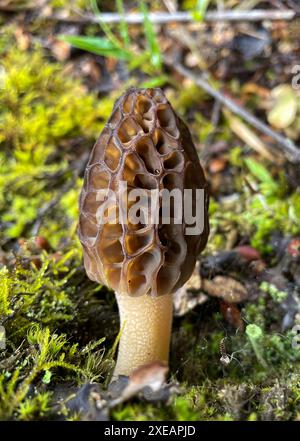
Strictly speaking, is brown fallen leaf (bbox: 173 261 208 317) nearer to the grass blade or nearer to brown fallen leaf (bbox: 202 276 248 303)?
brown fallen leaf (bbox: 202 276 248 303)

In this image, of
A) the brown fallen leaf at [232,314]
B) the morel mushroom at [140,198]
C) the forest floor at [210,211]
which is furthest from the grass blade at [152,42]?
the brown fallen leaf at [232,314]

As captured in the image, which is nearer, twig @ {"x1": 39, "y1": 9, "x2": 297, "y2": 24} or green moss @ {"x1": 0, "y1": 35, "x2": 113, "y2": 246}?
green moss @ {"x1": 0, "y1": 35, "x2": 113, "y2": 246}

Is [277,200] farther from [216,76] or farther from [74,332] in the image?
[74,332]

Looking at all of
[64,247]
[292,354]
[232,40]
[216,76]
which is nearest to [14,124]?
[64,247]

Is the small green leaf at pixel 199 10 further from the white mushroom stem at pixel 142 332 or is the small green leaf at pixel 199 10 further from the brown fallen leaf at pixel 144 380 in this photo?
the brown fallen leaf at pixel 144 380

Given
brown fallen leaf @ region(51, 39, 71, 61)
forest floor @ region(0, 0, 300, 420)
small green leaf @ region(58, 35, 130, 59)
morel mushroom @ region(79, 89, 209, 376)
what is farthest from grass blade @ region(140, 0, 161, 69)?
morel mushroom @ region(79, 89, 209, 376)
